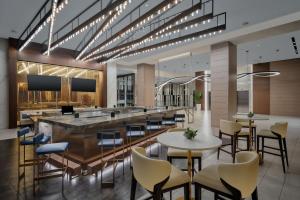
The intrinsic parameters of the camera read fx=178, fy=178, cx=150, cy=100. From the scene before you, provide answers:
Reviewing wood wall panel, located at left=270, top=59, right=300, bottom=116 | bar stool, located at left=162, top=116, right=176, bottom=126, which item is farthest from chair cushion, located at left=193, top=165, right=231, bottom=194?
wood wall panel, located at left=270, top=59, right=300, bottom=116

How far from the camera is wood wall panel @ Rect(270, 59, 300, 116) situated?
11.9m

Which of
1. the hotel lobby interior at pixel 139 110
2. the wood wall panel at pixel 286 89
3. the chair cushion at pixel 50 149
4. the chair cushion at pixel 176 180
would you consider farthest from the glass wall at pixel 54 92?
the wood wall panel at pixel 286 89

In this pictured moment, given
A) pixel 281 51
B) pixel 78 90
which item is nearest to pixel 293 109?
pixel 281 51

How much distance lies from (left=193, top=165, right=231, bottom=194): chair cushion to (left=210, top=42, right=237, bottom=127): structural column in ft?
19.0

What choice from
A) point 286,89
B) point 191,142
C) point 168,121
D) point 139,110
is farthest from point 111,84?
point 286,89

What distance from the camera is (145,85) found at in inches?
463

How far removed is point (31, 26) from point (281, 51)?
11928 mm

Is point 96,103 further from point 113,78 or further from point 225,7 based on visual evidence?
point 225,7

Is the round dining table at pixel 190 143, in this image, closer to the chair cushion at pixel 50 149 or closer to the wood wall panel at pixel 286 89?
the chair cushion at pixel 50 149

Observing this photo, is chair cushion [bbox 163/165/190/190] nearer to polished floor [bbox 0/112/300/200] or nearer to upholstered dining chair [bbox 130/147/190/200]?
upholstered dining chair [bbox 130/147/190/200]

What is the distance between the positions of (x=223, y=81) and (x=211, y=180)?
20.4 ft

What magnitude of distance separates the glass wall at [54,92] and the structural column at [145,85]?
2.58 metres

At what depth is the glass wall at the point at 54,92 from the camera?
8.27m

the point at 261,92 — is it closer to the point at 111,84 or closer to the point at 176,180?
the point at 111,84
